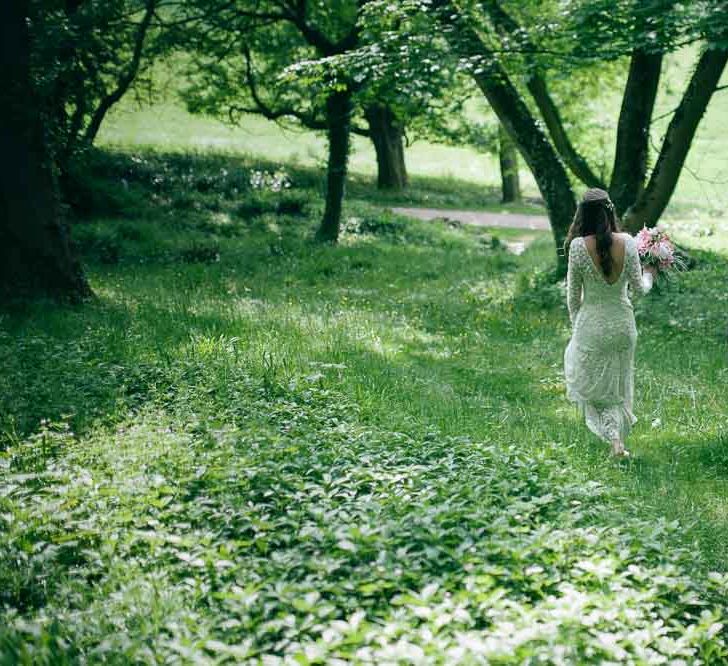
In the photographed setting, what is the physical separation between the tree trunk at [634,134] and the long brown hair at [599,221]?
894 centimetres

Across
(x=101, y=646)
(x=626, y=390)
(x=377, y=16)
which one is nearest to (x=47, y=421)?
(x=101, y=646)

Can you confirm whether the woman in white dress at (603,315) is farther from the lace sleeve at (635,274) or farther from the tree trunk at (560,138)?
the tree trunk at (560,138)

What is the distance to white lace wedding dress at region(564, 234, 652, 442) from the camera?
8.24 meters

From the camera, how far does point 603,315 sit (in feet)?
27.5

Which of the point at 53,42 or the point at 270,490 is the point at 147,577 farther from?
the point at 53,42

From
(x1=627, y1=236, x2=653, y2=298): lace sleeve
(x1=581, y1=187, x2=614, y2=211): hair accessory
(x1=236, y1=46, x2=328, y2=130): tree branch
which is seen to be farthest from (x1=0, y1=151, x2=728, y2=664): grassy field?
(x1=236, y1=46, x2=328, y2=130): tree branch

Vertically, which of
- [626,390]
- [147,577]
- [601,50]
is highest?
[601,50]

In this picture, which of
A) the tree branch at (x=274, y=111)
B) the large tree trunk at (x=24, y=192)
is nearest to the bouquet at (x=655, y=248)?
the large tree trunk at (x=24, y=192)

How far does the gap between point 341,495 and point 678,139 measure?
11.9 metres

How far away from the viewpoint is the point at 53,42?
1803cm

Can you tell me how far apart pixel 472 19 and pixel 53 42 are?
8573 mm

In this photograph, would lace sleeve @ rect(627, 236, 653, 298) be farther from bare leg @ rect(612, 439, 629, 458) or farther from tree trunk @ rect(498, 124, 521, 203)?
tree trunk @ rect(498, 124, 521, 203)

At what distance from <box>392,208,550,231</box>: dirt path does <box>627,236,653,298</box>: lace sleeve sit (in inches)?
866

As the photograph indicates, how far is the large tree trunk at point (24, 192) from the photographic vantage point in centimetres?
1325
